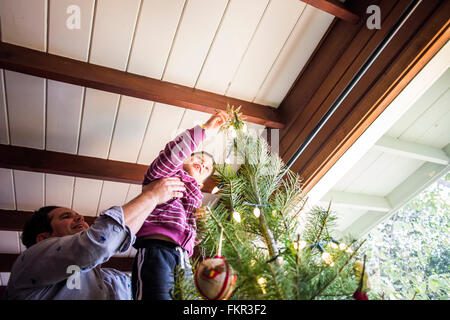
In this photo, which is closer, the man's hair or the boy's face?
the man's hair

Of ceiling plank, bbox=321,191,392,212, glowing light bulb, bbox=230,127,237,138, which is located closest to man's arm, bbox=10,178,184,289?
glowing light bulb, bbox=230,127,237,138

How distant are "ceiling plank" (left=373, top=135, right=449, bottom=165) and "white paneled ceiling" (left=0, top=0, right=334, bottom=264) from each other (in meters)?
0.59

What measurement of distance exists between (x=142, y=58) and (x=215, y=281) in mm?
1257

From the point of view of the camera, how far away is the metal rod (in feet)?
3.99

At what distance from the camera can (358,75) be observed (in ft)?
4.61

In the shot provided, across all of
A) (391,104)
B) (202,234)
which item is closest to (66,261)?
(202,234)

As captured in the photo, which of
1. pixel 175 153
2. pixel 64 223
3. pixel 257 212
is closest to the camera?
pixel 257 212

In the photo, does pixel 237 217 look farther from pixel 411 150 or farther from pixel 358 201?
pixel 358 201

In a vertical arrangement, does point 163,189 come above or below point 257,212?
above

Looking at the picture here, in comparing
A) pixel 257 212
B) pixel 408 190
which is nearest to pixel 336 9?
pixel 257 212

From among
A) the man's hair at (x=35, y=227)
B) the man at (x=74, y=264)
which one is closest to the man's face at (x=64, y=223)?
the man's hair at (x=35, y=227)

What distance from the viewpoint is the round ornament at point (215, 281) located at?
57 cm

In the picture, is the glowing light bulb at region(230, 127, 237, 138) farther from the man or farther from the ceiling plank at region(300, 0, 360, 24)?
the ceiling plank at region(300, 0, 360, 24)

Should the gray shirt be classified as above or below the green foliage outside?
below
